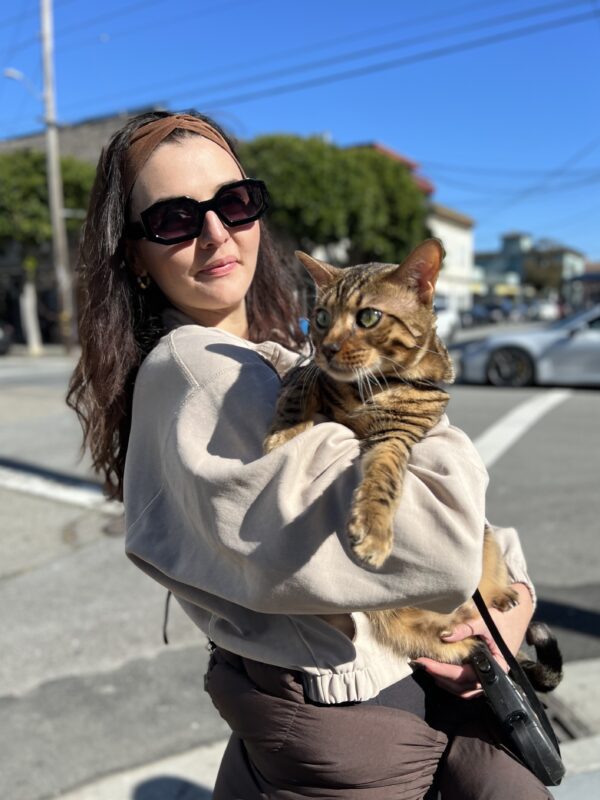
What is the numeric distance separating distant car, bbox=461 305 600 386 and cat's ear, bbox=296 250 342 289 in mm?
10900

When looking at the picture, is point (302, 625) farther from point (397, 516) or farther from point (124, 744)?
point (124, 744)

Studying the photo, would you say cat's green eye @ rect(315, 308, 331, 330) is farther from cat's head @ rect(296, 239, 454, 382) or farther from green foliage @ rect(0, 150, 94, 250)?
green foliage @ rect(0, 150, 94, 250)

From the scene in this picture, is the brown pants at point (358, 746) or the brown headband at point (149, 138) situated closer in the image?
the brown pants at point (358, 746)

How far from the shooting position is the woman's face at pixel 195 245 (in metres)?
1.67

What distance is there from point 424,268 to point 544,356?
11133 millimetres

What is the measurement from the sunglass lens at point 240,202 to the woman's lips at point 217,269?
10 cm

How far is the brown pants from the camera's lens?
1412 mm

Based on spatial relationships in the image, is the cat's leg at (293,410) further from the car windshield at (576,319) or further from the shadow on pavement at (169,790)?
the car windshield at (576,319)

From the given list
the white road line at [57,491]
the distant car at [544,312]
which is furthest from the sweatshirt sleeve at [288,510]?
the distant car at [544,312]

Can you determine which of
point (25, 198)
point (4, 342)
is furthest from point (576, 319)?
point (4, 342)

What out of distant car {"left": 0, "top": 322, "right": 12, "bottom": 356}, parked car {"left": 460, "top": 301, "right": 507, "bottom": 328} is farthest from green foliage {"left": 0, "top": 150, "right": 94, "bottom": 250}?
parked car {"left": 460, "top": 301, "right": 507, "bottom": 328}

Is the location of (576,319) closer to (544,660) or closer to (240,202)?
(544,660)

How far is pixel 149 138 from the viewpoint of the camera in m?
1.68

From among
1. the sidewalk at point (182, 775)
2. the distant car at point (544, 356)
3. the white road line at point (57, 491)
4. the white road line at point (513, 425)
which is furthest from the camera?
the distant car at point (544, 356)
